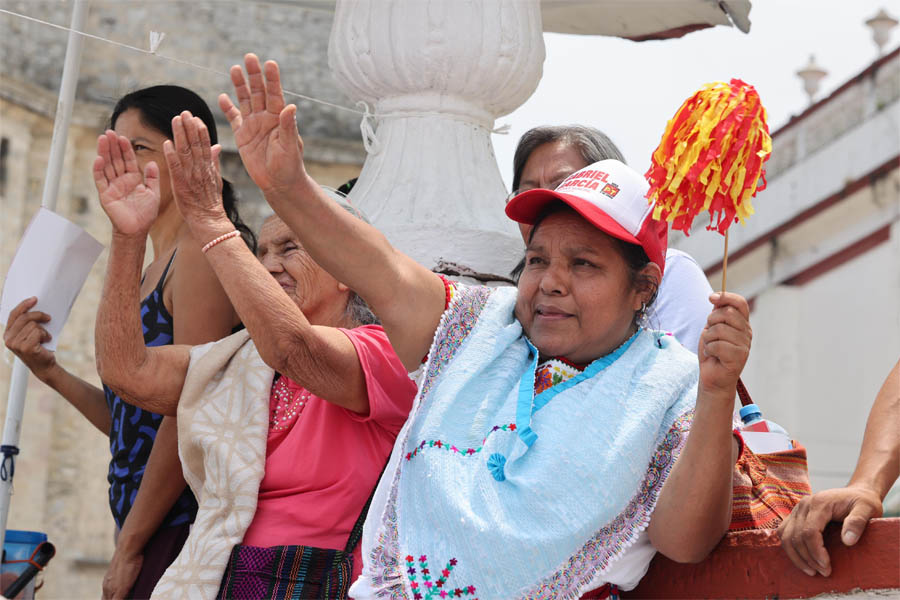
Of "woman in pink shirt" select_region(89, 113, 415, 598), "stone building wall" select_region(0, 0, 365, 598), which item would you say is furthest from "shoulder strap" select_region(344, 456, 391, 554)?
"stone building wall" select_region(0, 0, 365, 598)

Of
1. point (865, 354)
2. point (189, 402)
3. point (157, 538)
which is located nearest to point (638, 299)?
point (189, 402)

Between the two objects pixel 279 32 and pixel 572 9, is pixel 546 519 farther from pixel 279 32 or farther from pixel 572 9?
pixel 279 32

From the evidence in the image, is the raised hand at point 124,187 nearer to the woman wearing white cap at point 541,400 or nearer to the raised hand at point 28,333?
the woman wearing white cap at point 541,400

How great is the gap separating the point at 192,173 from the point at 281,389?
56 centimetres

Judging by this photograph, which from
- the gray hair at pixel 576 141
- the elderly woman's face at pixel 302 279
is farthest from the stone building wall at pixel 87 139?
the elderly woman's face at pixel 302 279

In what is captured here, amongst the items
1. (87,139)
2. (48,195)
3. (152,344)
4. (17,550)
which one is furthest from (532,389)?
(87,139)

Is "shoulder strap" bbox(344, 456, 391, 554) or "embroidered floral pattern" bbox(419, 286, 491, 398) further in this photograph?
"shoulder strap" bbox(344, 456, 391, 554)

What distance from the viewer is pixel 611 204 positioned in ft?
8.11

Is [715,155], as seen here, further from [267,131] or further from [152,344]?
[152,344]

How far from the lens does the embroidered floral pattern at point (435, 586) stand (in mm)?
2215

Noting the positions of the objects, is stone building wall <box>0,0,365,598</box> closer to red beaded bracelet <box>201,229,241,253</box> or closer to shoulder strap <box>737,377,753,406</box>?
red beaded bracelet <box>201,229,241,253</box>

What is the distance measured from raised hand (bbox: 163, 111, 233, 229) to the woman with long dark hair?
2 cm

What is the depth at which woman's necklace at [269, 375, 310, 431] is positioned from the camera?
2.78 metres

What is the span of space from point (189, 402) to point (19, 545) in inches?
44.1
